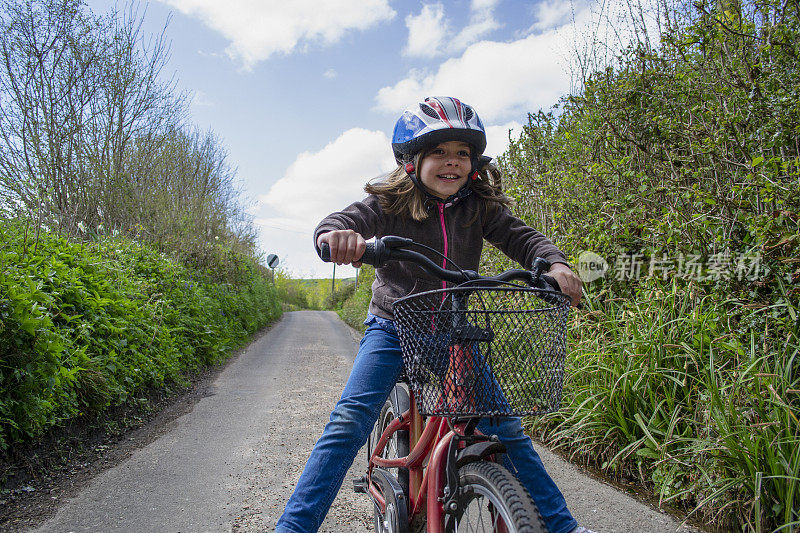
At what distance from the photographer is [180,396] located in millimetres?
6770

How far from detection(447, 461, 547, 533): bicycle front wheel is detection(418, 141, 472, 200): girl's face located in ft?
3.77

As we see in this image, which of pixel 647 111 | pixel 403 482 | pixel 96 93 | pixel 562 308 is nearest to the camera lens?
pixel 562 308

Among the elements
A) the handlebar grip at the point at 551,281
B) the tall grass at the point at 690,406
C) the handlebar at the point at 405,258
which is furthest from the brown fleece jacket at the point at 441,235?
the tall grass at the point at 690,406

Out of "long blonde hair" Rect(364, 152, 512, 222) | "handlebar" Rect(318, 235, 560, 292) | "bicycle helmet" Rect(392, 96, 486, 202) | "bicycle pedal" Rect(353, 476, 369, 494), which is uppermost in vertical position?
"bicycle helmet" Rect(392, 96, 486, 202)

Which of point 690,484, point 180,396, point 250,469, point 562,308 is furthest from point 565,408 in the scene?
point 180,396

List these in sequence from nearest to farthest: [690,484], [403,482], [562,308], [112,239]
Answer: [562,308] → [403,482] → [690,484] → [112,239]

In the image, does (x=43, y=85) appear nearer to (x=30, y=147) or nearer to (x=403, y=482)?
(x=30, y=147)

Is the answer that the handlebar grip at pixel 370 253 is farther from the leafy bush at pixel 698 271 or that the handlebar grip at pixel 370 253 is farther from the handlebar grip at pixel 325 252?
the leafy bush at pixel 698 271

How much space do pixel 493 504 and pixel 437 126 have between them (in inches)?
53.8

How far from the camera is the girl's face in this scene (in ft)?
7.22

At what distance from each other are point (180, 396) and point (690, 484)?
591 centimetres

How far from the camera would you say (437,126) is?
205cm

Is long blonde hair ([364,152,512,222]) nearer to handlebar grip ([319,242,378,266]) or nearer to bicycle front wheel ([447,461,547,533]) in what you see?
handlebar grip ([319,242,378,266])

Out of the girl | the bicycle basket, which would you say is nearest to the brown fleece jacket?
the girl
